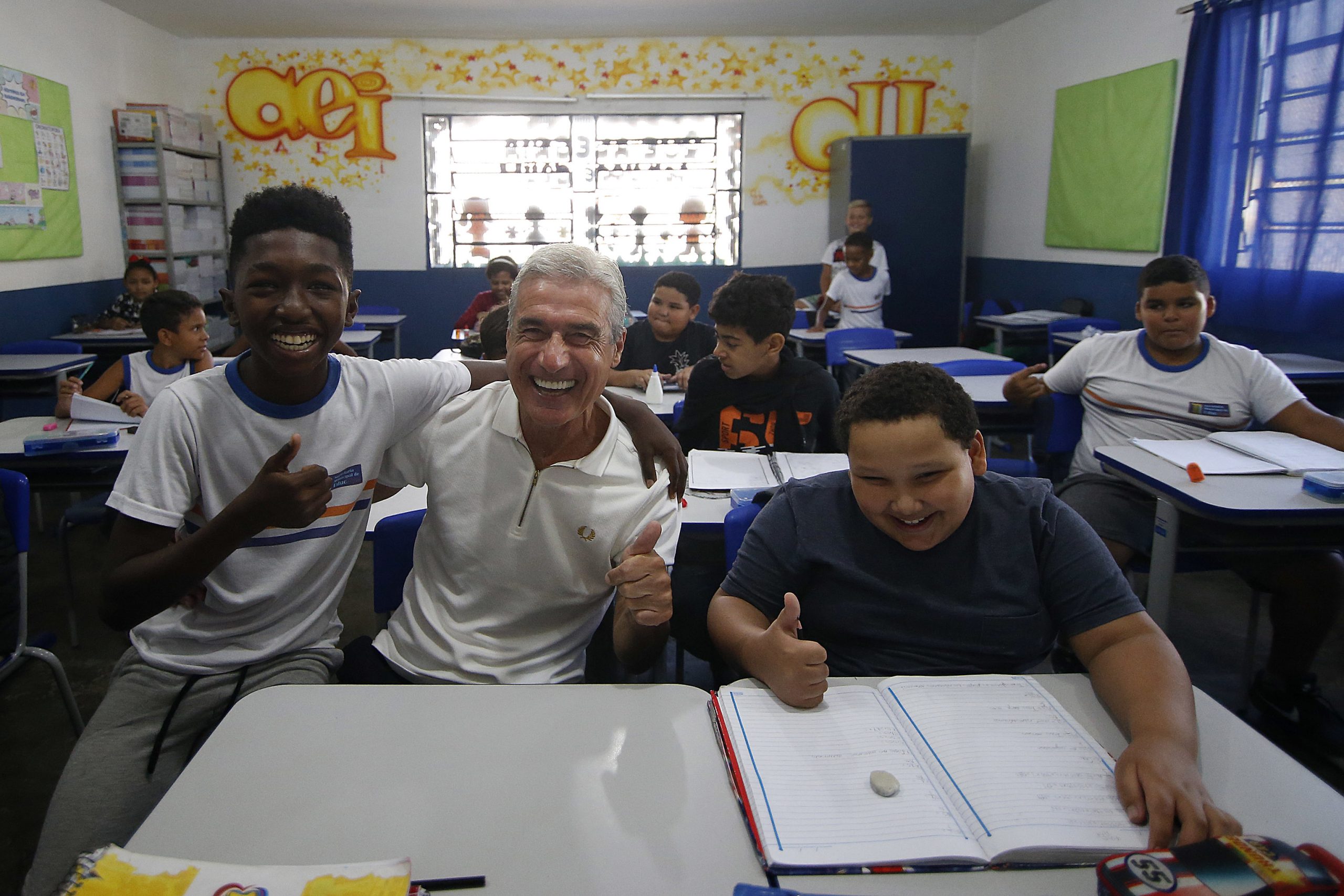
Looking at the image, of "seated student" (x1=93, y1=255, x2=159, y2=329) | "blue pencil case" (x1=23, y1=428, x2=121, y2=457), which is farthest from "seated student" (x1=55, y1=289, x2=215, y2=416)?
"seated student" (x1=93, y1=255, x2=159, y2=329)

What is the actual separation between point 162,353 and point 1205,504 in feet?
10.9

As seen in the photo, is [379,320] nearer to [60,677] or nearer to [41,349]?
[41,349]

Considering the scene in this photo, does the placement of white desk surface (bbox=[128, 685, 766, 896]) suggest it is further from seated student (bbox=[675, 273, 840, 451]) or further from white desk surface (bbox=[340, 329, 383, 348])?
white desk surface (bbox=[340, 329, 383, 348])

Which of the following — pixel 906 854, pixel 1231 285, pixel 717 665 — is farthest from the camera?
pixel 1231 285

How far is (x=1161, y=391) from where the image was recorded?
2.62 metres

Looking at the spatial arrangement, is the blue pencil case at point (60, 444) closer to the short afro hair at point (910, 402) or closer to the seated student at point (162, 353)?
the seated student at point (162, 353)

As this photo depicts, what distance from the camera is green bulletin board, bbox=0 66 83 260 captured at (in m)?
4.99

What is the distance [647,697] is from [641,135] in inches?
288

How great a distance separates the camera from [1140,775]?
0.88m

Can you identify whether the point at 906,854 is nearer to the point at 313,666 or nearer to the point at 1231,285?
the point at 313,666

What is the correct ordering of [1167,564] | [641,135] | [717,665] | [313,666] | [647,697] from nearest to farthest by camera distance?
[647,697]
[313,666]
[717,665]
[1167,564]
[641,135]

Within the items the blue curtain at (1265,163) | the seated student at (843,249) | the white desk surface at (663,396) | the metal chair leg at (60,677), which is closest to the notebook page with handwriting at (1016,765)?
the metal chair leg at (60,677)

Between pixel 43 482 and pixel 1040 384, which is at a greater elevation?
pixel 1040 384

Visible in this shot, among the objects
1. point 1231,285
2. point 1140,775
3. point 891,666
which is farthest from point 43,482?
point 1231,285
